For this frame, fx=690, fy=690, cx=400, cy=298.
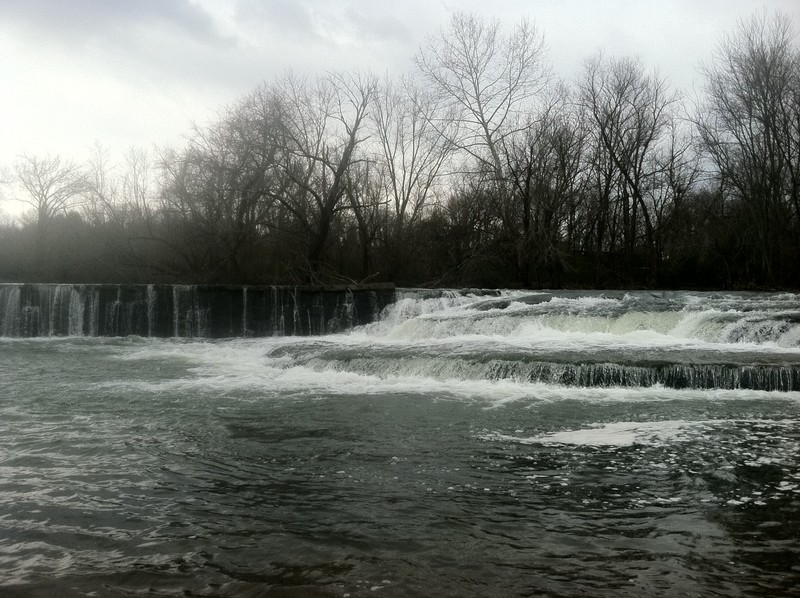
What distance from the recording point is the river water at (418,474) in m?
3.96

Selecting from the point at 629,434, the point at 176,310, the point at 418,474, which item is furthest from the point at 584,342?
the point at 176,310

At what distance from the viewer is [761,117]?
25.3 m

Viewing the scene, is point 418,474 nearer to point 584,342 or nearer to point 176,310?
point 584,342

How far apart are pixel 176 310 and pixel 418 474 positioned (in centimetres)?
1619

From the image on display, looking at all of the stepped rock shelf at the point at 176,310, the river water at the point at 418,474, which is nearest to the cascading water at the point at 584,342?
the river water at the point at 418,474

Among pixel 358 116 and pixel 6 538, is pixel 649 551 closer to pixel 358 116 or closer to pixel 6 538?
pixel 6 538

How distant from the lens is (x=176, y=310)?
2061 cm

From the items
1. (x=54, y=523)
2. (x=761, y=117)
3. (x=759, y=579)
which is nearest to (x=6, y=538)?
(x=54, y=523)

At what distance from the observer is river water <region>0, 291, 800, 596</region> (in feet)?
13.0

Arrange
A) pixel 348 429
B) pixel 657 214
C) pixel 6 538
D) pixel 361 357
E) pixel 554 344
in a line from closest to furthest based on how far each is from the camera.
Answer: pixel 6 538, pixel 348 429, pixel 361 357, pixel 554 344, pixel 657 214

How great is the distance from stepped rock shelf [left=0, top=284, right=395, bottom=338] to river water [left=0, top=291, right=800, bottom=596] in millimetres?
7316

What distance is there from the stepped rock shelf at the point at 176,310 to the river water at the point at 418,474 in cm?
732

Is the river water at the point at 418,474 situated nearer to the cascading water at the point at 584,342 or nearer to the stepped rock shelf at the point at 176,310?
the cascading water at the point at 584,342

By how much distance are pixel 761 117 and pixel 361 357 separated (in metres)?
20.5
